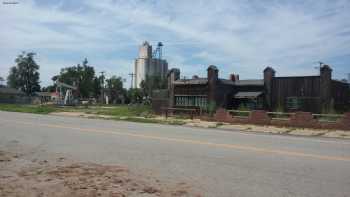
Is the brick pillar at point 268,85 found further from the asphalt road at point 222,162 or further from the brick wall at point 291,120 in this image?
the asphalt road at point 222,162

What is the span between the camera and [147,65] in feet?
377

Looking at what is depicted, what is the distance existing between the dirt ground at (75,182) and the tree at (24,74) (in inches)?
4611

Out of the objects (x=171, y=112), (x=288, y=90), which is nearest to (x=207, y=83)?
(x=171, y=112)

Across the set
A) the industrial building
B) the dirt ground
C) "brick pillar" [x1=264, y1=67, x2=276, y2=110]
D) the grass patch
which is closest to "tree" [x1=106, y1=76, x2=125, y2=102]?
the grass patch

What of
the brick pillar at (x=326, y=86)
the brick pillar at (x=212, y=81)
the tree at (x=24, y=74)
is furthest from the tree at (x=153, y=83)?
the brick pillar at (x=326, y=86)

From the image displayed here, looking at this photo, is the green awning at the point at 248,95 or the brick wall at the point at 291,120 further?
the green awning at the point at 248,95

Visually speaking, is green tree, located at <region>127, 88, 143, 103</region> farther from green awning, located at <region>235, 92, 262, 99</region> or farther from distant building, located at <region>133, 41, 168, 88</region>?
green awning, located at <region>235, 92, 262, 99</region>

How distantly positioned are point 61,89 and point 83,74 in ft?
75.3

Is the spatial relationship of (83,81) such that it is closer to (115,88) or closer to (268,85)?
(115,88)

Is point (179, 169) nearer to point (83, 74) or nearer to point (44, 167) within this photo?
point (44, 167)

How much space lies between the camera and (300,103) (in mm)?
35594

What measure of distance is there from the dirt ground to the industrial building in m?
26.6

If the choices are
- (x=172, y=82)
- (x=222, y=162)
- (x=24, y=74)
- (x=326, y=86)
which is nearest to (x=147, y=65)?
(x=24, y=74)

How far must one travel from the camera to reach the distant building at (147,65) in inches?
4488
